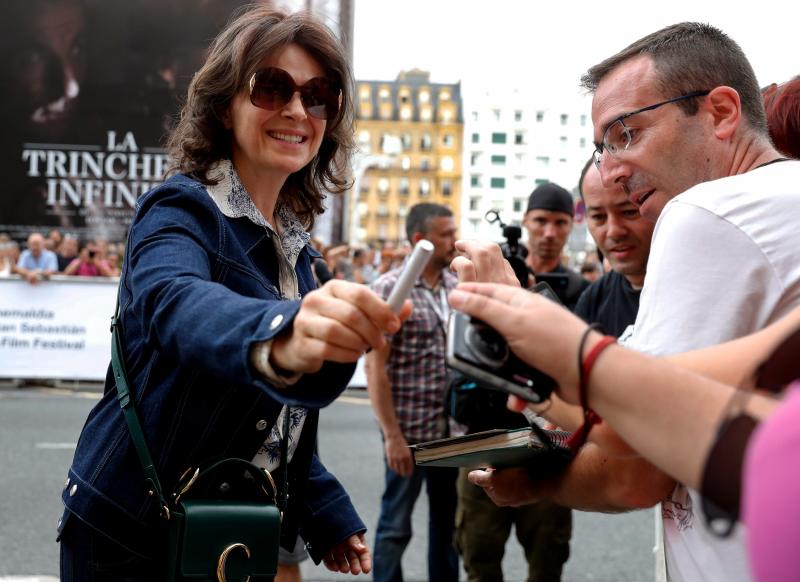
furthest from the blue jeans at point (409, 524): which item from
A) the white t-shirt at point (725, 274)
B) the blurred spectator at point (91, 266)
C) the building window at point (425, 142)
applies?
the building window at point (425, 142)

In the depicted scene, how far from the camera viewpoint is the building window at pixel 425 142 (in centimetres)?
7235

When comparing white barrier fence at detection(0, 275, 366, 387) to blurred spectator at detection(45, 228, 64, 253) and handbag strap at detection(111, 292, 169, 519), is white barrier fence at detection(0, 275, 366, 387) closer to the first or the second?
blurred spectator at detection(45, 228, 64, 253)

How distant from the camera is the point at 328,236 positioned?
17719mm

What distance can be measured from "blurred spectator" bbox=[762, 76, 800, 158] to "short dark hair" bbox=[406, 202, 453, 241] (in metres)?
3.75

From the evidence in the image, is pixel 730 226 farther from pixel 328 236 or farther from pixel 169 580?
pixel 328 236

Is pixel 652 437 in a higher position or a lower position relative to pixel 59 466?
higher

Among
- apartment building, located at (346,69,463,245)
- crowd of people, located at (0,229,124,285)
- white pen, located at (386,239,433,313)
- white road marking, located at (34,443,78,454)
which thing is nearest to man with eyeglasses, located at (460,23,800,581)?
white pen, located at (386,239,433,313)

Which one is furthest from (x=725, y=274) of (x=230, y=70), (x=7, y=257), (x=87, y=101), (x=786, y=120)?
(x=87, y=101)

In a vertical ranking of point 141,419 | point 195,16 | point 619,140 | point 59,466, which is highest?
point 195,16

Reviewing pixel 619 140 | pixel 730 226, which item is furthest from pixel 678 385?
pixel 619 140

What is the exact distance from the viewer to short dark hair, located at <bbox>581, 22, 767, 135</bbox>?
6.97ft

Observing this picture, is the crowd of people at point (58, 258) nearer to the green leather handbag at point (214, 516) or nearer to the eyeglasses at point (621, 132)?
the green leather handbag at point (214, 516)

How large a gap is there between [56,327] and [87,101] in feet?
17.8

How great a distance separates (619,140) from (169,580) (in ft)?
4.34
